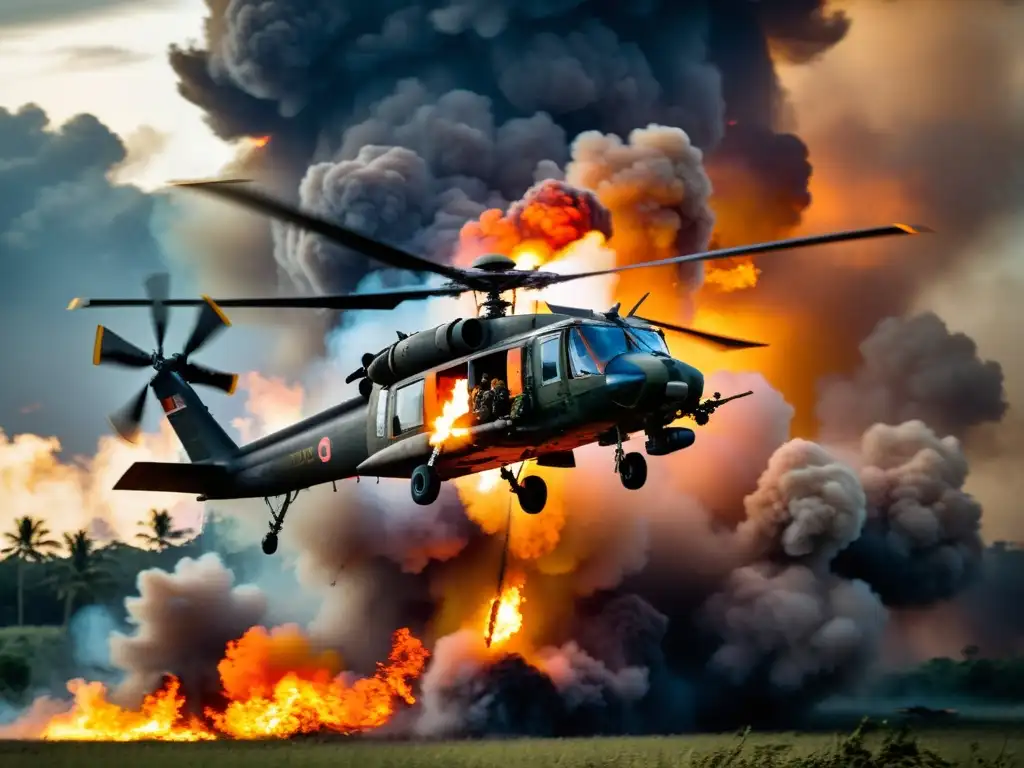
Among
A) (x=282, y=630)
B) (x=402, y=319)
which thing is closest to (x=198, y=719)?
(x=282, y=630)

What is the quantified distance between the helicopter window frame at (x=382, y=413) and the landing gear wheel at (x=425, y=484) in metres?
1.74

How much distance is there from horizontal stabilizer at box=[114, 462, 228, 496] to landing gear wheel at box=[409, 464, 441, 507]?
7371 mm

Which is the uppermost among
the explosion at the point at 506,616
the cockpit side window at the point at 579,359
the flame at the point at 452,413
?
the cockpit side window at the point at 579,359

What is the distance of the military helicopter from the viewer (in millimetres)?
22938

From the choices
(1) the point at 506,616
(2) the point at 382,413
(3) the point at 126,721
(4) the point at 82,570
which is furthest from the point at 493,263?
(4) the point at 82,570

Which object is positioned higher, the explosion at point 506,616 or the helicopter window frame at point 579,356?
the helicopter window frame at point 579,356

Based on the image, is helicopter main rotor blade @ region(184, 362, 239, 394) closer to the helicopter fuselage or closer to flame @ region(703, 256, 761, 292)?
the helicopter fuselage

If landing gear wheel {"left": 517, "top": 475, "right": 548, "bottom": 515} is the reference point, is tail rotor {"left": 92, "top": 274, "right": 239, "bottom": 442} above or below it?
above

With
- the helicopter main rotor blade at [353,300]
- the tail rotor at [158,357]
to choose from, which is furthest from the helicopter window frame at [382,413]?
the tail rotor at [158,357]

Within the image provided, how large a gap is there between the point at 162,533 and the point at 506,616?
841 inches

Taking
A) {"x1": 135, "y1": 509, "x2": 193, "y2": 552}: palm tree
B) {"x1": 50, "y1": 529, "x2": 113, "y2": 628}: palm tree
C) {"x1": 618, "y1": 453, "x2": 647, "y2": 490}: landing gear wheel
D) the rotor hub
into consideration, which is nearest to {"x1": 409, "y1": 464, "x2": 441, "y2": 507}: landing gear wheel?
{"x1": 618, "y1": 453, "x2": 647, "y2": 490}: landing gear wheel

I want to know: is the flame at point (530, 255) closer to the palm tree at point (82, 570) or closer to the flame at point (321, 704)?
the flame at point (321, 704)

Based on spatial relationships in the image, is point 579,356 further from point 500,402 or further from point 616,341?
point 500,402

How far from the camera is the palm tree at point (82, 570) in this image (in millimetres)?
58219
